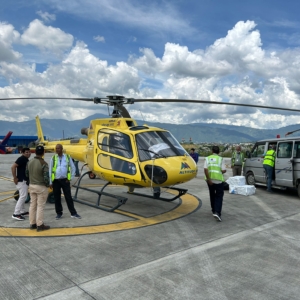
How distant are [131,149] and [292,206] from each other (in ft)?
16.1

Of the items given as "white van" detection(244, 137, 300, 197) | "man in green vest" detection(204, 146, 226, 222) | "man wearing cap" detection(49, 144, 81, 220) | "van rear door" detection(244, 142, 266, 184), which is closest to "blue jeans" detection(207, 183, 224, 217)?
"man in green vest" detection(204, 146, 226, 222)

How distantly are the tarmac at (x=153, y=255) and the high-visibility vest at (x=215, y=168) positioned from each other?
0.99m

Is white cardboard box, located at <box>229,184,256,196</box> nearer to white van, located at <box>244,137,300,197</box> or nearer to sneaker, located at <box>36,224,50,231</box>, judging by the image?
white van, located at <box>244,137,300,197</box>

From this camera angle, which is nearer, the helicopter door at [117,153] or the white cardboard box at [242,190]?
the helicopter door at [117,153]

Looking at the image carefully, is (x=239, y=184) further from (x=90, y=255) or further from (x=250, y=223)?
(x=90, y=255)

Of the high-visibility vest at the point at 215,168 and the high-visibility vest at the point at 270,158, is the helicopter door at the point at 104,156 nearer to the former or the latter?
the high-visibility vest at the point at 215,168

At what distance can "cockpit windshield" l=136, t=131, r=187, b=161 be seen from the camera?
6760mm

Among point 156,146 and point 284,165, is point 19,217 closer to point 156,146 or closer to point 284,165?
point 156,146

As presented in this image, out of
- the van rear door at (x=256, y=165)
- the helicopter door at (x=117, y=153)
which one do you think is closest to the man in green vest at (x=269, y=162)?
the van rear door at (x=256, y=165)

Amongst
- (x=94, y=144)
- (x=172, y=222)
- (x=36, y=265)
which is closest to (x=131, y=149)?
(x=94, y=144)

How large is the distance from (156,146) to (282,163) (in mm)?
5193

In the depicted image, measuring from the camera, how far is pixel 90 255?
448 centimetres

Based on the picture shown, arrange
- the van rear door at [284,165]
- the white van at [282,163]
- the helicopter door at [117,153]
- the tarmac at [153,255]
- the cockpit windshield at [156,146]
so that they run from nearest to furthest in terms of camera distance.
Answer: the tarmac at [153,255], the cockpit windshield at [156,146], the helicopter door at [117,153], the white van at [282,163], the van rear door at [284,165]

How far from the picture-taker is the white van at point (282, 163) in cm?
941
